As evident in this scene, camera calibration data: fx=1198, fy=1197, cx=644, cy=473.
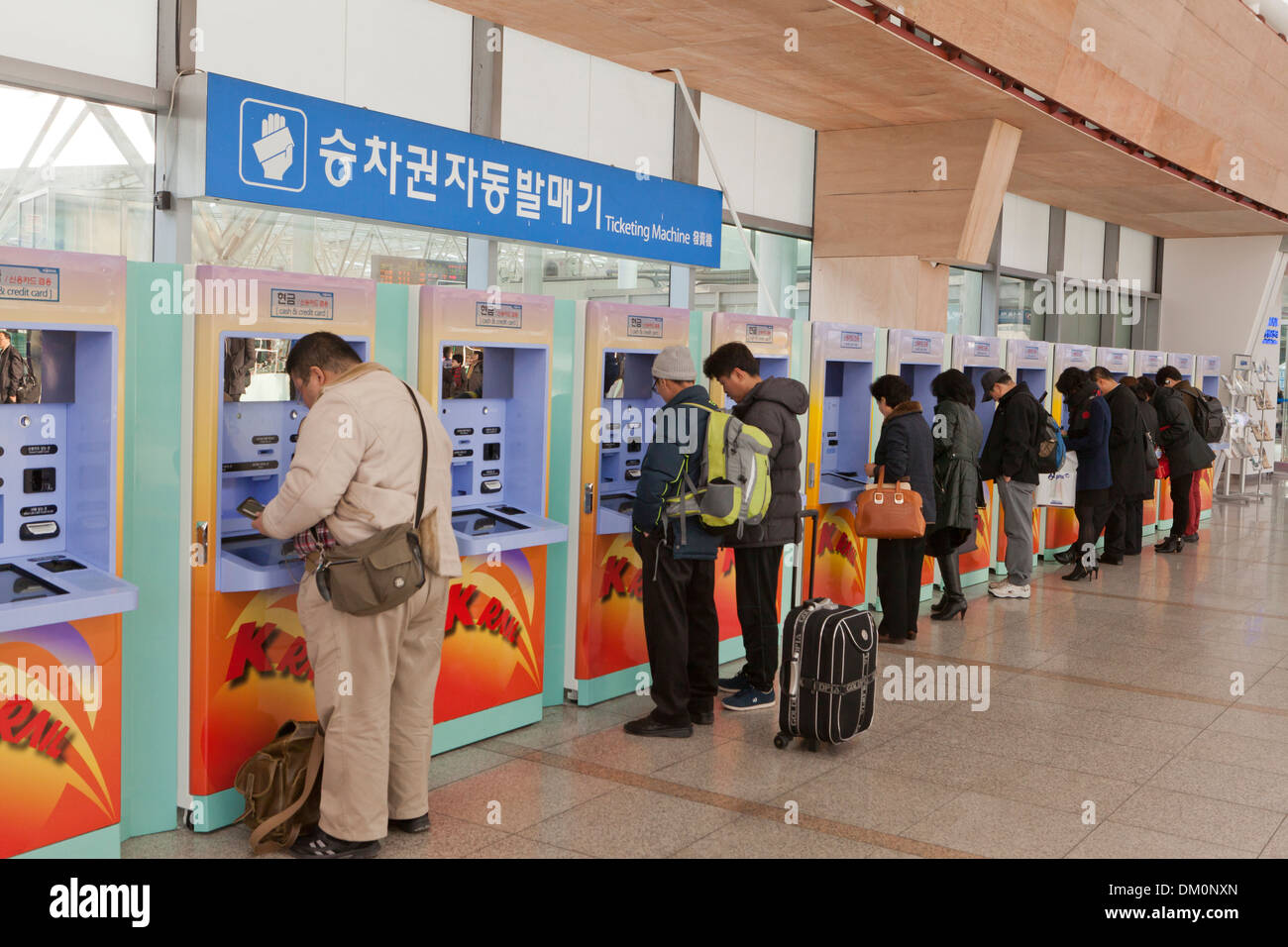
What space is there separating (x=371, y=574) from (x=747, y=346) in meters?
2.72

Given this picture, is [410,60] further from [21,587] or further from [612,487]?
[21,587]

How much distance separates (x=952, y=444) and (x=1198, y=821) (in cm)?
291

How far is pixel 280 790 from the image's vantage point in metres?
3.48

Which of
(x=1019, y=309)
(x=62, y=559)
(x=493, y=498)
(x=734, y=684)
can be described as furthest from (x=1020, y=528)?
(x=62, y=559)

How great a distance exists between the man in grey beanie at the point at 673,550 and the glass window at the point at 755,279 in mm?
3628

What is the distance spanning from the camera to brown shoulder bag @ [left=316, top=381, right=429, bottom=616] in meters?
3.30

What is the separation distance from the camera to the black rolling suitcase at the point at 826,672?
14.5 ft

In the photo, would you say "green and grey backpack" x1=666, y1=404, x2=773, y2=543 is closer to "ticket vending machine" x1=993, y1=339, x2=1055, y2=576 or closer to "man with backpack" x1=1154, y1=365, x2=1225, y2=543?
"ticket vending machine" x1=993, y1=339, x2=1055, y2=576

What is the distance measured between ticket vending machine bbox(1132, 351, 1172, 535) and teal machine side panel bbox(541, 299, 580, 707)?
7.68 metres

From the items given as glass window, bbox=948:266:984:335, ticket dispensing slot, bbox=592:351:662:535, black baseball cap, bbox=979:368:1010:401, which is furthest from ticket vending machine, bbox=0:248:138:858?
glass window, bbox=948:266:984:335

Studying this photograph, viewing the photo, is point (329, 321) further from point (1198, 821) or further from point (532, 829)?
point (1198, 821)

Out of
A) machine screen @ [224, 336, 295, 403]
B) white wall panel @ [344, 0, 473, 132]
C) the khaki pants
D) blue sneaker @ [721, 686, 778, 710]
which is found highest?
white wall panel @ [344, 0, 473, 132]

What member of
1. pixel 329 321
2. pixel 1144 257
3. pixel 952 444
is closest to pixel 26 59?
pixel 329 321
